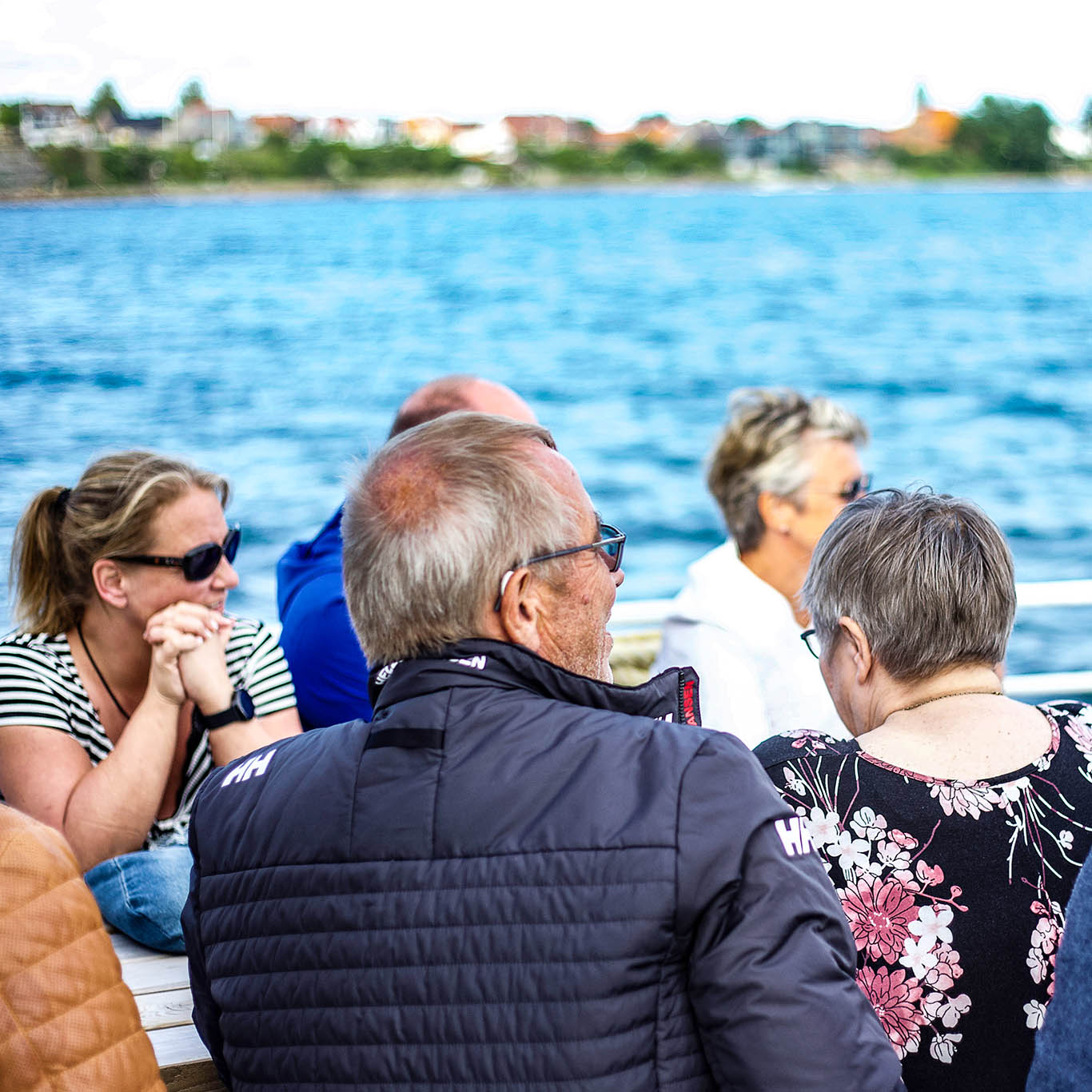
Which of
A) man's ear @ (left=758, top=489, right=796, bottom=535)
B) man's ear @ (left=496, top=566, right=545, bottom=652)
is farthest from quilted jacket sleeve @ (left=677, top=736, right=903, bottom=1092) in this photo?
man's ear @ (left=758, top=489, right=796, bottom=535)

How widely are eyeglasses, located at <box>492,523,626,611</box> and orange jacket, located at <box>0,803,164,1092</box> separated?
1.79 ft

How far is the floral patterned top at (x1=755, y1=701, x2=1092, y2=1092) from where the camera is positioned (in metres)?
1.53

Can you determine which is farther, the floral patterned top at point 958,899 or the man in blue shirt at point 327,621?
the man in blue shirt at point 327,621

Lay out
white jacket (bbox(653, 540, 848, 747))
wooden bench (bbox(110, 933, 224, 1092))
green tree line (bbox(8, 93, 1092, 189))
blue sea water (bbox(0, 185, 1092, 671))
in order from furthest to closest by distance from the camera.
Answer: green tree line (bbox(8, 93, 1092, 189)) → blue sea water (bbox(0, 185, 1092, 671)) → white jacket (bbox(653, 540, 848, 747)) → wooden bench (bbox(110, 933, 224, 1092))

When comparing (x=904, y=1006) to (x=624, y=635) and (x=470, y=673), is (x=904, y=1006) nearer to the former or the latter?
(x=470, y=673)

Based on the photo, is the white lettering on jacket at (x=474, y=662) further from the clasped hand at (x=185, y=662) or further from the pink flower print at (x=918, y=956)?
the clasped hand at (x=185, y=662)

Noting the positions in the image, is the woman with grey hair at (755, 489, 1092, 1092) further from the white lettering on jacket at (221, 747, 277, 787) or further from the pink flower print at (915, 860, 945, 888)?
the white lettering on jacket at (221, 747, 277, 787)

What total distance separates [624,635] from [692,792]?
2.94m

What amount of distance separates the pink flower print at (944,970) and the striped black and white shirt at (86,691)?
1448 millimetres

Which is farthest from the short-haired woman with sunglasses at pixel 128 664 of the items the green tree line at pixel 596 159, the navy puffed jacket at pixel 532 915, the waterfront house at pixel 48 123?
the green tree line at pixel 596 159

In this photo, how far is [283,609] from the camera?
2979 millimetres

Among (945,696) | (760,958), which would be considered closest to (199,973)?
(760,958)

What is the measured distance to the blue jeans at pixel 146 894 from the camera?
1.95 metres

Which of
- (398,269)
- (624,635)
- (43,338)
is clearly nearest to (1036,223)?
(398,269)
